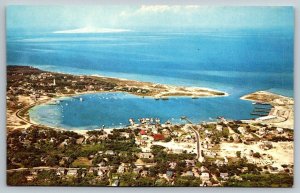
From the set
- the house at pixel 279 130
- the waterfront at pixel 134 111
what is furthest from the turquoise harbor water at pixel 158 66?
the house at pixel 279 130

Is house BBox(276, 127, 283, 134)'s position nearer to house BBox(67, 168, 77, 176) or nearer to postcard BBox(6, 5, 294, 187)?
postcard BBox(6, 5, 294, 187)

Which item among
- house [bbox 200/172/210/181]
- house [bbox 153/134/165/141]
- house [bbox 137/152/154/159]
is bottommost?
house [bbox 200/172/210/181]

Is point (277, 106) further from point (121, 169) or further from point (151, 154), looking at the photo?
point (121, 169)

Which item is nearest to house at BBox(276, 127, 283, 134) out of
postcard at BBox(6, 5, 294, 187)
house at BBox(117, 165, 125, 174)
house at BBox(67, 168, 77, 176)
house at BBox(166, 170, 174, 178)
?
postcard at BBox(6, 5, 294, 187)

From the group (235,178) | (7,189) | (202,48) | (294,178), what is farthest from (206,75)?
(7,189)

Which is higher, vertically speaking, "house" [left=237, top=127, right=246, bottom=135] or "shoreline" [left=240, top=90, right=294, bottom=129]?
"shoreline" [left=240, top=90, right=294, bottom=129]

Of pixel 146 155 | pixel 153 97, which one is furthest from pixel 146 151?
pixel 153 97

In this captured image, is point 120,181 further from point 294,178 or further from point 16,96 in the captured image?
point 294,178

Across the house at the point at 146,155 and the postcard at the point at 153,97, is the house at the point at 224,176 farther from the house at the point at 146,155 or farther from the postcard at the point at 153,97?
the house at the point at 146,155
